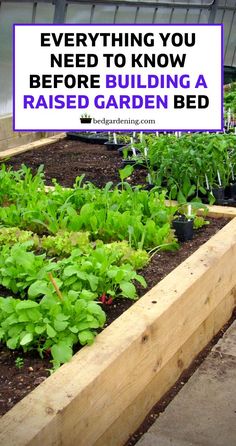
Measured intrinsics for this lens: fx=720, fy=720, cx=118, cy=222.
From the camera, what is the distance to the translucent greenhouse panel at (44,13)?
8.22m

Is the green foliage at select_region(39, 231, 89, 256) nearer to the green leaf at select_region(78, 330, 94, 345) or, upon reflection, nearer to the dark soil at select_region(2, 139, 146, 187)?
the green leaf at select_region(78, 330, 94, 345)

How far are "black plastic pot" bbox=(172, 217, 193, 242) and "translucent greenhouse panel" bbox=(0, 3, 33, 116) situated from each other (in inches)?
157

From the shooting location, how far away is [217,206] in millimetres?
5242

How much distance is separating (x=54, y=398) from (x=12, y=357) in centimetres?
55

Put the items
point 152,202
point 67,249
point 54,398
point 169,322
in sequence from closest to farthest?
1. point 54,398
2. point 169,322
3. point 67,249
4. point 152,202

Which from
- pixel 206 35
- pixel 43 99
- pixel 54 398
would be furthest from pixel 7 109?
pixel 54 398

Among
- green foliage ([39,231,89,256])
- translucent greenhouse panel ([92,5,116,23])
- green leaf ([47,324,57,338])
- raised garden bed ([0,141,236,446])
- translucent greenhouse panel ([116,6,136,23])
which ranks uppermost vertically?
translucent greenhouse panel ([116,6,136,23])

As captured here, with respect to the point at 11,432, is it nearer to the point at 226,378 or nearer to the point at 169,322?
the point at 169,322

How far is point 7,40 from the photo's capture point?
774cm

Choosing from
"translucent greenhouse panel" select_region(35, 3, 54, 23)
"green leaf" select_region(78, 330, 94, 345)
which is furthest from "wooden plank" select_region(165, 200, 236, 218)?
"translucent greenhouse panel" select_region(35, 3, 54, 23)

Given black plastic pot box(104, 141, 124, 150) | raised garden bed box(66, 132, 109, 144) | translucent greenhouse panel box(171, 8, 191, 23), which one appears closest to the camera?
black plastic pot box(104, 141, 124, 150)

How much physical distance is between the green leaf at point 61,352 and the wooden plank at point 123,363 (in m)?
0.03

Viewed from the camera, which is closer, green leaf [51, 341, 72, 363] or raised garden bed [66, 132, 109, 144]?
green leaf [51, 341, 72, 363]

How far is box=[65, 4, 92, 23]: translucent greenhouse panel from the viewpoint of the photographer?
29.0 ft
